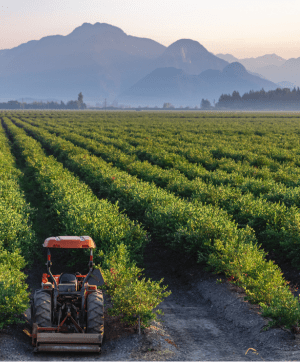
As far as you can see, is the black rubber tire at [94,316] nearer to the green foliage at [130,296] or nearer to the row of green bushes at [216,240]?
the green foliage at [130,296]

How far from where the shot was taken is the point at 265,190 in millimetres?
15633

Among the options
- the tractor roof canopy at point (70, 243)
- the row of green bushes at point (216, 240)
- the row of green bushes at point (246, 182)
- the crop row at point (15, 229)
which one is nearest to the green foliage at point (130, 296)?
the tractor roof canopy at point (70, 243)

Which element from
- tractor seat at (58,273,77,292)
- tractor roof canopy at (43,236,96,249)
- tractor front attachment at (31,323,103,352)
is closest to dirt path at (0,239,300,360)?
tractor front attachment at (31,323,103,352)

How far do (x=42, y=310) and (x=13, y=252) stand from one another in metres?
3.53

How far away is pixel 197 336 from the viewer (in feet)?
22.7

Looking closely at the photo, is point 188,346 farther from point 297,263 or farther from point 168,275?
point 297,263

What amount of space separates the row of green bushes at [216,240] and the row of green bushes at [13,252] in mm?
3938

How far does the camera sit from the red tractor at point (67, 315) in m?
5.82

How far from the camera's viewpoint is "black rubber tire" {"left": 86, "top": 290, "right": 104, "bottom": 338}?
6.10m

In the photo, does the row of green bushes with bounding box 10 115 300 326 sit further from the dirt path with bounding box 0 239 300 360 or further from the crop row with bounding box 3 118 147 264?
the crop row with bounding box 3 118 147 264

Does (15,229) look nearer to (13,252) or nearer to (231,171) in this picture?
(13,252)

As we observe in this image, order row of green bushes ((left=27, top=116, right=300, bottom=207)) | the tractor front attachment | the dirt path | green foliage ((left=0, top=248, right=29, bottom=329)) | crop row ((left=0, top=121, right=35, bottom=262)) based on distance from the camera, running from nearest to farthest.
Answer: the tractor front attachment < the dirt path < green foliage ((left=0, top=248, right=29, bottom=329)) < crop row ((left=0, top=121, right=35, bottom=262)) < row of green bushes ((left=27, top=116, right=300, bottom=207))

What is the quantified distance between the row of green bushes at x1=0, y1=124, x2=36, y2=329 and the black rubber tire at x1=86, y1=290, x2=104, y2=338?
4.24 feet

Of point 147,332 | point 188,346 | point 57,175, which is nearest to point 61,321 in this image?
→ point 147,332
